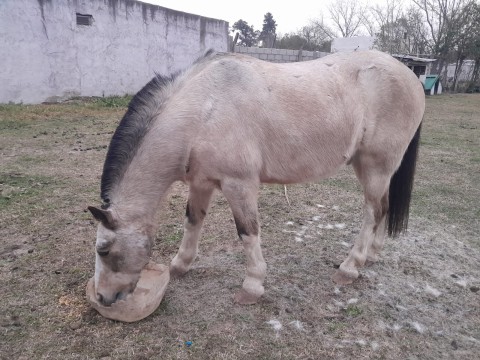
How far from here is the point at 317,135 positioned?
2.91 metres

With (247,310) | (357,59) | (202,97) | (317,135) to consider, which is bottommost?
(247,310)

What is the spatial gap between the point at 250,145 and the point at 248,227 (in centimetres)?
60

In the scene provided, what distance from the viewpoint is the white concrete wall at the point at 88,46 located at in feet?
33.9

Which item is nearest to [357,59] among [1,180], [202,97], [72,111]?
[202,97]

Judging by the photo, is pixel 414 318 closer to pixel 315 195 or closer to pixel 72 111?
pixel 315 195

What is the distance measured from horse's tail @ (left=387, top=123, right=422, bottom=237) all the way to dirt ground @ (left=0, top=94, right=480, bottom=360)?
0.41m

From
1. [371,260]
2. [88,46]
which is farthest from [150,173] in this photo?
[88,46]

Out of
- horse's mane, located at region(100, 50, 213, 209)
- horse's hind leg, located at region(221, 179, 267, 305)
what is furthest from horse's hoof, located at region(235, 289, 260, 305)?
horse's mane, located at region(100, 50, 213, 209)

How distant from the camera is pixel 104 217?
2.21 meters

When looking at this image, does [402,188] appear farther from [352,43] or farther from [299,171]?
[352,43]

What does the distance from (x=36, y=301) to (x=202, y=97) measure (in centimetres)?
190

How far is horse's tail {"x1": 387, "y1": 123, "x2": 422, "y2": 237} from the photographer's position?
360cm

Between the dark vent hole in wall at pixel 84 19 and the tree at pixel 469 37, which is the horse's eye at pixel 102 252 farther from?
the tree at pixel 469 37

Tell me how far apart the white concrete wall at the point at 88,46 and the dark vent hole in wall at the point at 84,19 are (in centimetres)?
12
